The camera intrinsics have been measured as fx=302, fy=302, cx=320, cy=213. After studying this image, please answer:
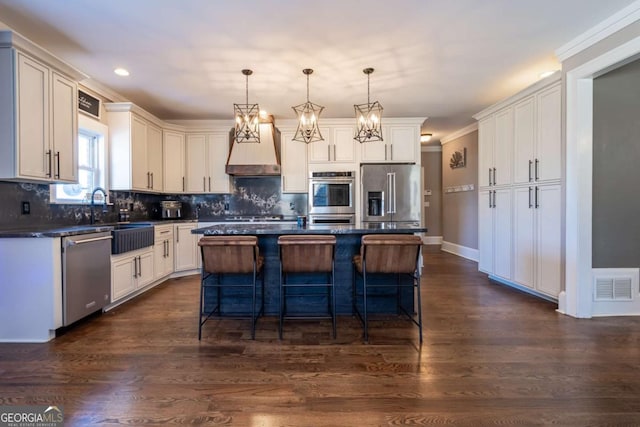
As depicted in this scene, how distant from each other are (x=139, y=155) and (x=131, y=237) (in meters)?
1.30

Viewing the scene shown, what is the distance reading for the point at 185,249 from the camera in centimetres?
459

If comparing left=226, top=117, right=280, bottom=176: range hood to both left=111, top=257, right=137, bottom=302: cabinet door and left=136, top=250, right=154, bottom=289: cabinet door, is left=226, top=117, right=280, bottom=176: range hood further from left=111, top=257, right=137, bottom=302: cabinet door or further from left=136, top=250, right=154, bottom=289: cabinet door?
left=111, top=257, right=137, bottom=302: cabinet door

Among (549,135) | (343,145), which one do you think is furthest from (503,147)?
(343,145)

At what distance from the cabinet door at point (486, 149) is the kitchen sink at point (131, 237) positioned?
456cm

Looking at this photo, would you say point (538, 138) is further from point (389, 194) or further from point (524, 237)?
point (389, 194)

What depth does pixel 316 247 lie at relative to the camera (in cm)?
241

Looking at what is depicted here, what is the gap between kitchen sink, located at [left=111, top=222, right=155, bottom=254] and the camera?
3.12 metres

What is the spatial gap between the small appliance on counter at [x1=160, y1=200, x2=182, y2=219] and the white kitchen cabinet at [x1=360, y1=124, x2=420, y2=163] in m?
3.20

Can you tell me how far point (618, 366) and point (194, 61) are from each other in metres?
4.23

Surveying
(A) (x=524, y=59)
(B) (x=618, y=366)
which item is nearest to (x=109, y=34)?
(A) (x=524, y=59)

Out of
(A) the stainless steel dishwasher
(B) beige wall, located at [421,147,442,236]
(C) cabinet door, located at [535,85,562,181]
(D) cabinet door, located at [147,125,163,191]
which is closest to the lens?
(A) the stainless steel dishwasher

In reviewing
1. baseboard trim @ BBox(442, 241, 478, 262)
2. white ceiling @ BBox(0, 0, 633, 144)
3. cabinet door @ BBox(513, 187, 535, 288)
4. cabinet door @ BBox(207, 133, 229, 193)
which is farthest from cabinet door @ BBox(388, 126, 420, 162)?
cabinet door @ BBox(207, 133, 229, 193)

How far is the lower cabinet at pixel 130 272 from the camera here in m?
3.15

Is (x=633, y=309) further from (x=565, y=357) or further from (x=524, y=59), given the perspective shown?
(x=524, y=59)
